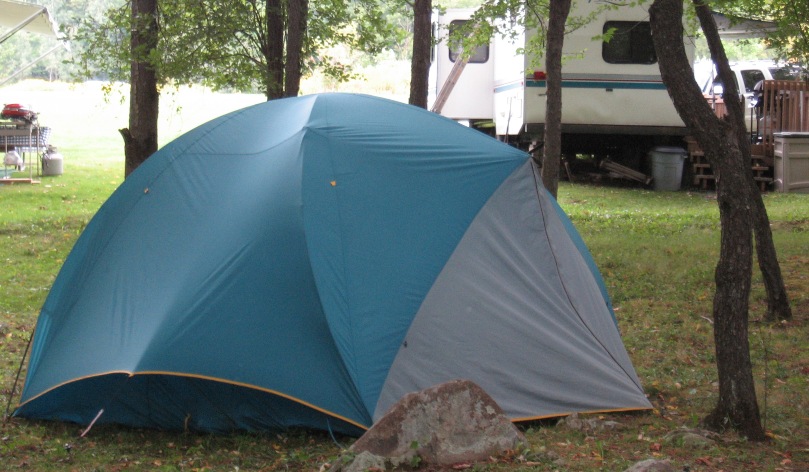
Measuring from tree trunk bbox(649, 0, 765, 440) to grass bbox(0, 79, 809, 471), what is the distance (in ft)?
0.68

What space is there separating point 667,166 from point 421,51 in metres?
7.37

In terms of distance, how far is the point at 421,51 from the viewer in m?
9.98

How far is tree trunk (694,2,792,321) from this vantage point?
23.2 feet

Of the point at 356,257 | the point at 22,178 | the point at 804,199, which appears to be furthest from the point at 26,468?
the point at 22,178

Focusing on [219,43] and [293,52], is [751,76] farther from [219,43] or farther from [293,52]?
[293,52]

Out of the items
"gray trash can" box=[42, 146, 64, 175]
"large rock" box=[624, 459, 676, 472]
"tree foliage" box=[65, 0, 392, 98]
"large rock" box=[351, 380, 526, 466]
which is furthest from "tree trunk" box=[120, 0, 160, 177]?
"gray trash can" box=[42, 146, 64, 175]

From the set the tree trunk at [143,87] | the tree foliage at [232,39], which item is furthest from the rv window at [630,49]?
the tree trunk at [143,87]

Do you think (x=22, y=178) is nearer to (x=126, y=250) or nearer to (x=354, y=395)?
(x=126, y=250)

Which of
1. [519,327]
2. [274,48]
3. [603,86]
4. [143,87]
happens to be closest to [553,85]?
[274,48]

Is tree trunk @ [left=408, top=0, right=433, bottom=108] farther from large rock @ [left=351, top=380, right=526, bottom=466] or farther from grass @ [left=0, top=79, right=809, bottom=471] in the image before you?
large rock @ [left=351, top=380, right=526, bottom=466]

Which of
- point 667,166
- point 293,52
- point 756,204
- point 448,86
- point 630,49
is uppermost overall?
point 630,49

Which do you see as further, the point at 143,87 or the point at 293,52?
the point at 143,87

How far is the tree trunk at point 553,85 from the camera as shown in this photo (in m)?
9.11

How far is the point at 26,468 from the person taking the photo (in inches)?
182
